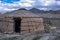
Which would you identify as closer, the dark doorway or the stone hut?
the stone hut

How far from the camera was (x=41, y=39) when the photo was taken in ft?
70.9

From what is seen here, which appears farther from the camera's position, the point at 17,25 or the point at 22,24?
the point at 17,25

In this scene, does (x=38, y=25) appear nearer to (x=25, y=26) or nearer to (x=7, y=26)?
(x=25, y=26)

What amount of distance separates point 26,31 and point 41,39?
10.1 m

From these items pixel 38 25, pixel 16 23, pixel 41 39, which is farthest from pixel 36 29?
pixel 41 39

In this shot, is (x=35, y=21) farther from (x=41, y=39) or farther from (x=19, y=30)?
(x=41, y=39)

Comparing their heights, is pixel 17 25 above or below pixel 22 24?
below

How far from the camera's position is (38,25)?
107 feet

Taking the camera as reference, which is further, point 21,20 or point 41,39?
point 21,20

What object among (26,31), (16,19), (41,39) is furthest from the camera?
(16,19)

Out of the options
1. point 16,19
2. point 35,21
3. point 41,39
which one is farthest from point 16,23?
point 41,39

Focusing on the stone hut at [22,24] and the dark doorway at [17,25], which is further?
the dark doorway at [17,25]

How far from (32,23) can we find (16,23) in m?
2.35

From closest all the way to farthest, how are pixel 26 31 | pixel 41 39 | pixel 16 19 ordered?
pixel 41 39, pixel 26 31, pixel 16 19
